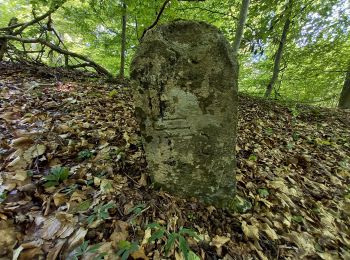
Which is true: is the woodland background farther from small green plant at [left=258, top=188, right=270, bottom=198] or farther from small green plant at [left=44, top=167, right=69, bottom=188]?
small green plant at [left=258, top=188, right=270, bottom=198]

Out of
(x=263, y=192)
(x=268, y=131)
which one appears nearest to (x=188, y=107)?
(x=263, y=192)

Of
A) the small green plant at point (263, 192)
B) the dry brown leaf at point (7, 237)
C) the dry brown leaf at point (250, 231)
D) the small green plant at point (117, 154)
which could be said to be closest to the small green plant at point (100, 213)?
the dry brown leaf at point (7, 237)

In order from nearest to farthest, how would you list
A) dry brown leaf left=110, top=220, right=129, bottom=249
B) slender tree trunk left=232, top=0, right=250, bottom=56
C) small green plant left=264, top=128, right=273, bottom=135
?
dry brown leaf left=110, top=220, right=129, bottom=249 → slender tree trunk left=232, top=0, right=250, bottom=56 → small green plant left=264, top=128, right=273, bottom=135

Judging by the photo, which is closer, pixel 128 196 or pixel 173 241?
pixel 173 241

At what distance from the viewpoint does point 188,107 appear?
197 cm

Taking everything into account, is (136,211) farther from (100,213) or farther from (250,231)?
(250,231)

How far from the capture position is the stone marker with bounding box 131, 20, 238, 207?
1869 millimetres

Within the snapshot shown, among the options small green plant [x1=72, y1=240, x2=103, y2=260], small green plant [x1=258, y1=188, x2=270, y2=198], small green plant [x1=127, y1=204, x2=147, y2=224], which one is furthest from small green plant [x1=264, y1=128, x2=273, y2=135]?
small green plant [x1=72, y1=240, x2=103, y2=260]

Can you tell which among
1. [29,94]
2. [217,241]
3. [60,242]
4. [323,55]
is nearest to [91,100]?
[29,94]

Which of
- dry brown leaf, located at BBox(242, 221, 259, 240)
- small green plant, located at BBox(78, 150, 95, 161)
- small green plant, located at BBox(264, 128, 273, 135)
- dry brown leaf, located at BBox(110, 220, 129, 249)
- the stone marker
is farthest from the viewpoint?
small green plant, located at BBox(264, 128, 273, 135)

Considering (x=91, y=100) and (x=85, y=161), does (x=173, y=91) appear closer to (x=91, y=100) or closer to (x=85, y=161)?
(x=85, y=161)

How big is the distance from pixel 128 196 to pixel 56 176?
718 millimetres

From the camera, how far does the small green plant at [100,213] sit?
1.74m

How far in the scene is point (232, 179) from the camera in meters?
2.23
